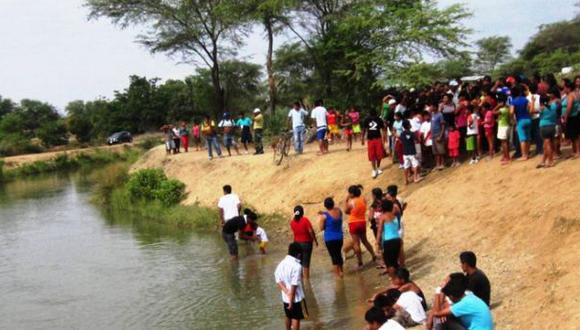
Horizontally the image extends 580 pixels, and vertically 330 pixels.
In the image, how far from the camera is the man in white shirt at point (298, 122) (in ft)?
67.4

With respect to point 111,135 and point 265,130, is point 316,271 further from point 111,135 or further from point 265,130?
point 111,135

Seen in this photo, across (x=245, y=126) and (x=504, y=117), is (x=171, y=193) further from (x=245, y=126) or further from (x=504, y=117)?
(x=504, y=117)

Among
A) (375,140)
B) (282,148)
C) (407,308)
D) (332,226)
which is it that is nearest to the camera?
(407,308)

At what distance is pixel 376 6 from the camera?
2977 cm

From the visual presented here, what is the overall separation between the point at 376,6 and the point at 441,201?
1720cm

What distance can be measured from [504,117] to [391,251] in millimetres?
4887

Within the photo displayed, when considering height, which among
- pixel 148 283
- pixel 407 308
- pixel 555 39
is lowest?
pixel 148 283

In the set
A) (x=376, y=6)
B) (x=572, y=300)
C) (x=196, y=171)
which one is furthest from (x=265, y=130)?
(x=572, y=300)

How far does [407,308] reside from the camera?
27.8 feet

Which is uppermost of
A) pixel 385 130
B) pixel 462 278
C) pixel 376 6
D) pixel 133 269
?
pixel 376 6

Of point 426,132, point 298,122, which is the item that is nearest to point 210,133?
point 298,122

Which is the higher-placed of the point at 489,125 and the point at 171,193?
the point at 489,125

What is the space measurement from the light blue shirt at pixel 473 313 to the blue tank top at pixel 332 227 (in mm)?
5306

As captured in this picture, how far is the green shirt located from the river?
4307 millimetres
